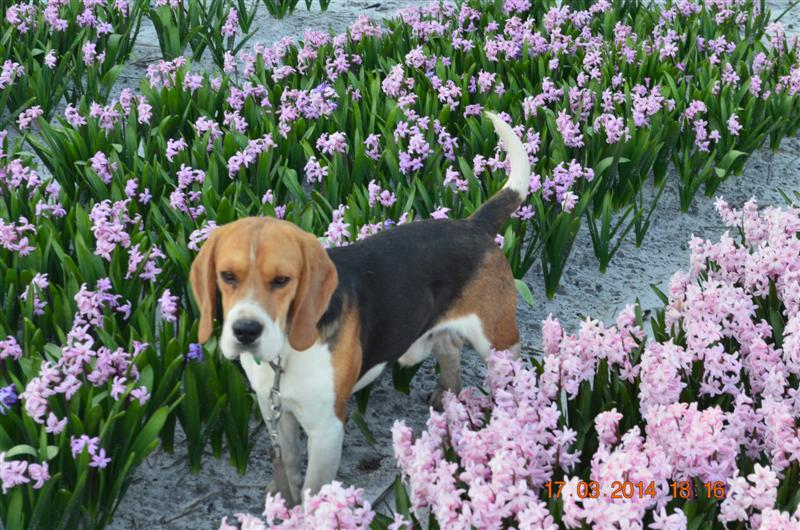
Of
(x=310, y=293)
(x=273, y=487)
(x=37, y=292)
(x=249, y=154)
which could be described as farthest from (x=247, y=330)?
(x=249, y=154)

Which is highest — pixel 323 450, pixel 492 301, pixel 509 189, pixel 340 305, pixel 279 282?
pixel 279 282

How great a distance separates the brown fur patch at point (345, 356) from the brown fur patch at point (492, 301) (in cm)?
52

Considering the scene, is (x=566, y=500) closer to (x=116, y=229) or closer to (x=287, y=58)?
(x=116, y=229)

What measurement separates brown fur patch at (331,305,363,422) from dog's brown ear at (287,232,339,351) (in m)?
0.19

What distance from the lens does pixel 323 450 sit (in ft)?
11.1

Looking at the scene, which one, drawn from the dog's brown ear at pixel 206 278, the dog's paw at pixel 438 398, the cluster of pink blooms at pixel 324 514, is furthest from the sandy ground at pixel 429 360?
the cluster of pink blooms at pixel 324 514

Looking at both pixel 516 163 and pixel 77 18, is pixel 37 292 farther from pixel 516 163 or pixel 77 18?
pixel 77 18

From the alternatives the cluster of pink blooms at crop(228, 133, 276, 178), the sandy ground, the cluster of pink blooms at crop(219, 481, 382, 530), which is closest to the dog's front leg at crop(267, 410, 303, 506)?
the sandy ground

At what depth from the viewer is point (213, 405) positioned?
11.9 ft

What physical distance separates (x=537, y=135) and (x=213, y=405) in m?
2.56

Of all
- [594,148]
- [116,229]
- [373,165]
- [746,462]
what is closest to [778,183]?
[594,148]
